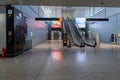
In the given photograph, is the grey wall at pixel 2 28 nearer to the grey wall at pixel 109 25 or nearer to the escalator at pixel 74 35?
the escalator at pixel 74 35

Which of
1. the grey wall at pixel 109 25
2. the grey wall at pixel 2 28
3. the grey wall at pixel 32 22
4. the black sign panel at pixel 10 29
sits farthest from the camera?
the grey wall at pixel 109 25

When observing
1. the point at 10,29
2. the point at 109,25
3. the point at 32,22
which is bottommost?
the point at 10,29

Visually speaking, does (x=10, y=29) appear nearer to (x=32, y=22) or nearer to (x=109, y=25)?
(x=32, y=22)

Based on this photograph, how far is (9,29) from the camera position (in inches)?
376

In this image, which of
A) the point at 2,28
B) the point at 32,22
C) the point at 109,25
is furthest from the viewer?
the point at 109,25

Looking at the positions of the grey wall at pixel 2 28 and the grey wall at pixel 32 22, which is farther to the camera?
the grey wall at pixel 32 22

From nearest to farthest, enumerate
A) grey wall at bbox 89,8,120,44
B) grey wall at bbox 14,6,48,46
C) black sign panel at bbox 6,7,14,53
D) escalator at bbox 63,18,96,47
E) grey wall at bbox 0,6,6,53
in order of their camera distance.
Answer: black sign panel at bbox 6,7,14,53 → grey wall at bbox 0,6,6,53 → grey wall at bbox 14,6,48,46 → escalator at bbox 63,18,96,47 → grey wall at bbox 89,8,120,44

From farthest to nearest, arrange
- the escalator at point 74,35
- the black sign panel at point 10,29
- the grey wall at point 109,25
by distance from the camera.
A: the grey wall at point 109,25
the escalator at point 74,35
the black sign panel at point 10,29

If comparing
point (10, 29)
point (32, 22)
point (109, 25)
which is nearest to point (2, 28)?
point (10, 29)

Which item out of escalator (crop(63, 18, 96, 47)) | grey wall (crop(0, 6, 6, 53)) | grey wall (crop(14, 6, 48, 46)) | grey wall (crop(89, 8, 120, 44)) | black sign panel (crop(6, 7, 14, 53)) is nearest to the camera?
black sign panel (crop(6, 7, 14, 53))

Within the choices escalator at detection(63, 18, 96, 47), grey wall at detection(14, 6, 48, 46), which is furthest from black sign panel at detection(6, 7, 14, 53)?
escalator at detection(63, 18, 96, 47)

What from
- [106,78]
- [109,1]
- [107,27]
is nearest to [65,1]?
[109,1]

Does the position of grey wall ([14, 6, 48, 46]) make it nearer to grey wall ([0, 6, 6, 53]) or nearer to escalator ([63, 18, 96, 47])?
grey wall ([0, 6, 6, 53])

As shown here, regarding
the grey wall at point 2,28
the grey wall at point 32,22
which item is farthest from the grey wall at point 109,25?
the grey wall at point 2,28
